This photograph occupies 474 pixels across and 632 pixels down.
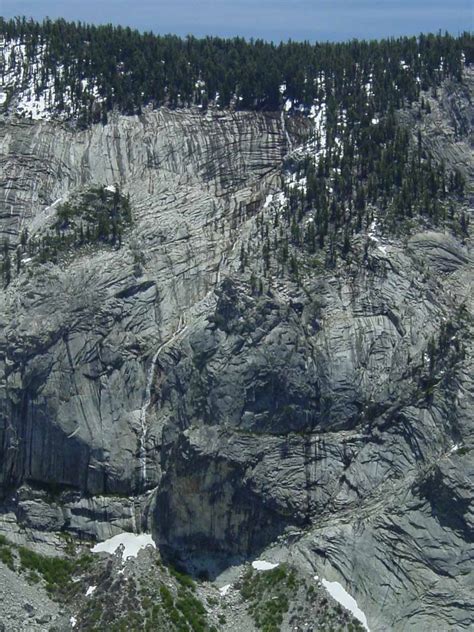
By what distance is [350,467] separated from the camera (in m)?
99.4

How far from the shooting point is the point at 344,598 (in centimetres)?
9381

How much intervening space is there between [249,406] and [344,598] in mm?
16573

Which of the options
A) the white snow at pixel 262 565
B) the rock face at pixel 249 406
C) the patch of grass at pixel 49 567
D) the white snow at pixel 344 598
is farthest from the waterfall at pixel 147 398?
the white snow at pixel 344 598

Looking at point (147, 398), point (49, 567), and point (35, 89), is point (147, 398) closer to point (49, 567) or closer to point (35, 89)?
point (49, 567)

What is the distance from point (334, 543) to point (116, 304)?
27.1m

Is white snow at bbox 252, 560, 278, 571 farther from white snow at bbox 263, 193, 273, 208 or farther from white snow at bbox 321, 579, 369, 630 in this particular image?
white snow at bbox 263, 193, 273, 208

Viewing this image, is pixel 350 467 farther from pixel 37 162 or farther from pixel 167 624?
pixel 37 162

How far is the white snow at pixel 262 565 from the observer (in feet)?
316

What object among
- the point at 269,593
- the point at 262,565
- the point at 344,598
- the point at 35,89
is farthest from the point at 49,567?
the point at 35,89

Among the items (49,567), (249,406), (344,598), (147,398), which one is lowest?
(49,567)

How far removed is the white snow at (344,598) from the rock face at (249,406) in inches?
23.5

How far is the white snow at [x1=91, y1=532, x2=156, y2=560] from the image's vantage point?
98562 mm

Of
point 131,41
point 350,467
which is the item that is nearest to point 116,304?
point 350,467

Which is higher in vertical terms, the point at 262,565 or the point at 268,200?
the point at 268,200
